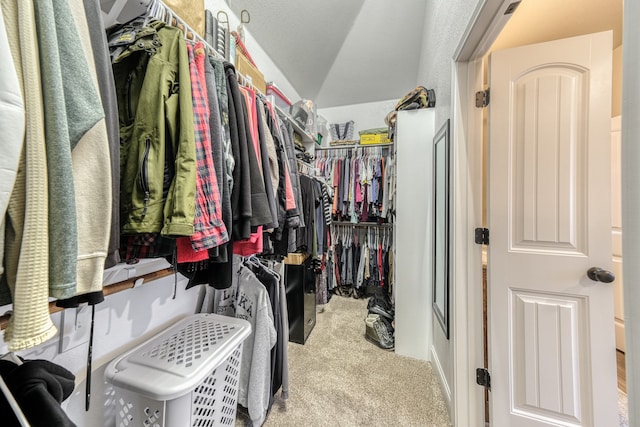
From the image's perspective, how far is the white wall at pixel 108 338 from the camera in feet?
2.60

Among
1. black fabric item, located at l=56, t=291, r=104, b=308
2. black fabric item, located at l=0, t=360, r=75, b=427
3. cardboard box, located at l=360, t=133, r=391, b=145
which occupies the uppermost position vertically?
cardboard box, located at l=360, t=133, r=391, b=145

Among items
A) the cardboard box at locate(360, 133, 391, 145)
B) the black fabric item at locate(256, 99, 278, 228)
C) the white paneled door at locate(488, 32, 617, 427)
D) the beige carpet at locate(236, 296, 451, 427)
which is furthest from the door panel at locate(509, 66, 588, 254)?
the cardboard box at locate(360, 133, 391, 145)

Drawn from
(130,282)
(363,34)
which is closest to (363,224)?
(363,34)

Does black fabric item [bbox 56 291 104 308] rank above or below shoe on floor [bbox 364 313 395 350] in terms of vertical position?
above

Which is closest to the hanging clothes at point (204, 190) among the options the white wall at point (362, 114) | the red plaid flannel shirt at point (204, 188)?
the red plaid flannel shirt at point (204, 188)

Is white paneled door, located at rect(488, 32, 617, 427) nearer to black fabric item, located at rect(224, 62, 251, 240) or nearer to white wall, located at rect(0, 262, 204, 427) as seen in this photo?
black fabric item, located at rect(224, 62, 251, 240)

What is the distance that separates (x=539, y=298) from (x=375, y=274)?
1.68 metres

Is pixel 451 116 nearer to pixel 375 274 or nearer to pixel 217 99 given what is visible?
pixel 217 99

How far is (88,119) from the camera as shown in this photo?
1.29 ft

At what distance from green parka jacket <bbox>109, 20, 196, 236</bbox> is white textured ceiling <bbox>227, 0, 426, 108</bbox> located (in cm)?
159

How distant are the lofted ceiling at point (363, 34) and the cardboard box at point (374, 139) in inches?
26.0

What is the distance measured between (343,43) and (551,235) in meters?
2.56

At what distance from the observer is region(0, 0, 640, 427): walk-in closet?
0.38 metres

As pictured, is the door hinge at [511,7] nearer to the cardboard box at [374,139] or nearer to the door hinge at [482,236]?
the door hinge at [482,236]
